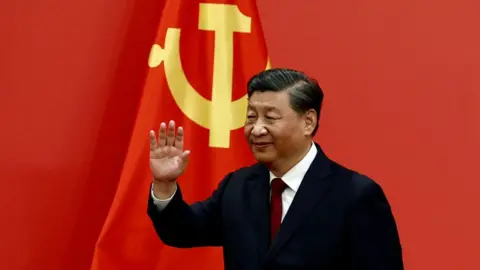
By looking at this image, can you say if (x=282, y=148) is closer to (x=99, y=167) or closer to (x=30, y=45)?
(x=99, y=167)

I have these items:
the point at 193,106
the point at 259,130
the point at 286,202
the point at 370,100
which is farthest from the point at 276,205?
the point at 370,100

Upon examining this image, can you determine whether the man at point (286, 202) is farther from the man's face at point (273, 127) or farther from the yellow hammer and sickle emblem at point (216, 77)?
the yellow hammer and sickle emblem at point (216, 77)

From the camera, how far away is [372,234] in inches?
47.8

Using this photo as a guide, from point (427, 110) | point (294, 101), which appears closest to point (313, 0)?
point (427, 110)

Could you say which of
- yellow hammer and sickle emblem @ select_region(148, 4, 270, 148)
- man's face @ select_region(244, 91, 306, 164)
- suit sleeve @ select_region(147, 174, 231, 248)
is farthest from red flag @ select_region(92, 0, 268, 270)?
man's face @ select_region(244, 91, 306, 164)

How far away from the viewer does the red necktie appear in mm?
1265

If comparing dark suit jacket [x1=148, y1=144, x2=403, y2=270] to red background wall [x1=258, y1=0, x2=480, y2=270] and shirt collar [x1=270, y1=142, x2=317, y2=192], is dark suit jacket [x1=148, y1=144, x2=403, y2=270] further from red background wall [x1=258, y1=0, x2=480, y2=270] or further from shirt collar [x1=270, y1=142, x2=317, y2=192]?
red background wall [x1=258, y1=0, x2=480, y2=270]

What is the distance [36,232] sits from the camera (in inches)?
77.3

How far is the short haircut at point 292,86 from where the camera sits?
1.28 meters

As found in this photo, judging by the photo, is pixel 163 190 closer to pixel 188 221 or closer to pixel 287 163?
pixel 188 221

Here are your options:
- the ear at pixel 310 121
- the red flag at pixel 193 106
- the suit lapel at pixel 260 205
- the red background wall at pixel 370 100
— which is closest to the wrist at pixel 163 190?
the suit lapel at pixel 260 205

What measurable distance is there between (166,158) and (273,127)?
0.66 ft

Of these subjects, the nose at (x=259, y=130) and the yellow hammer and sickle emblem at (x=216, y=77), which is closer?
the nose at (x=259, y=130)

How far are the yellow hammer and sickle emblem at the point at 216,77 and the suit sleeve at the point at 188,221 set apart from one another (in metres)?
0.39
